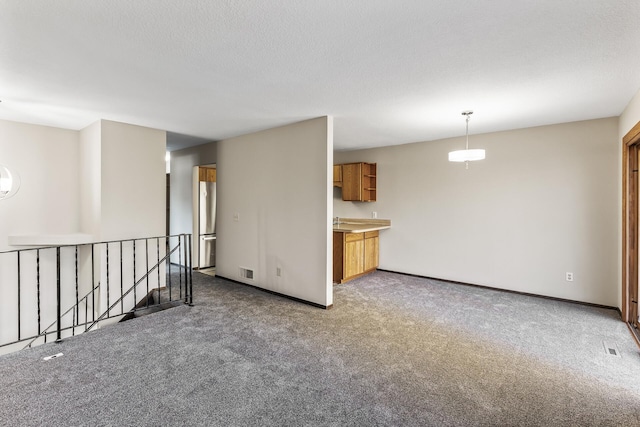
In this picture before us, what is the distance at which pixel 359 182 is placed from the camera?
612cm

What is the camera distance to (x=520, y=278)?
4.64 meters

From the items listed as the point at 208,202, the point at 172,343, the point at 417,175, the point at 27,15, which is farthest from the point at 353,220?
the point at 27,15

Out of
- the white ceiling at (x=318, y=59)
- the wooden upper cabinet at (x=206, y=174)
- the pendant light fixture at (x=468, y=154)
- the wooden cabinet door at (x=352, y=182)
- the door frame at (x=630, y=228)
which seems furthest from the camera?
the wooden upper cabinet at (x=206, y=174)

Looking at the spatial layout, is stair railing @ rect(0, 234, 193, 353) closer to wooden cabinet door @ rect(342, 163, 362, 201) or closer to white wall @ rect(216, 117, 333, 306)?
white wall @ rect(216, 117, 333, 306)

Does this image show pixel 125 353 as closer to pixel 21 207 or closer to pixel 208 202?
pixel 21 207

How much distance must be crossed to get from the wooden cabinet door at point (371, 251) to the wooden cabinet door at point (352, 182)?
82cm

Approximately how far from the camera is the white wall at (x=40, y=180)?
4.23m

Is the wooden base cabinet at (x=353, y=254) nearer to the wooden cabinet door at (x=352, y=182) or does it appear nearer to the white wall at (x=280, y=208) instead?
the wooden cabinet door at (x=352, y=182)

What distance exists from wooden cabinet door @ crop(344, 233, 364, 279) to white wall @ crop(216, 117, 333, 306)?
48.3 inches

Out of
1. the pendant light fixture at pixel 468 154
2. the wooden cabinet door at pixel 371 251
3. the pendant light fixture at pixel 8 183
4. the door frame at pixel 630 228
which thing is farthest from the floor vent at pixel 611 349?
the pendant light fixture at pixel 8 183

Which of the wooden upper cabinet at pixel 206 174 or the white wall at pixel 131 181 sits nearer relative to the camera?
the white wall at pixel 131 181

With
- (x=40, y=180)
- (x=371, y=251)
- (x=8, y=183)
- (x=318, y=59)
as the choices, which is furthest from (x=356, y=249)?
(x=8, y=183)

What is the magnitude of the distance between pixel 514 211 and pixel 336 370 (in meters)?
3.84

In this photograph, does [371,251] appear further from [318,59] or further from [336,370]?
[318,59]
